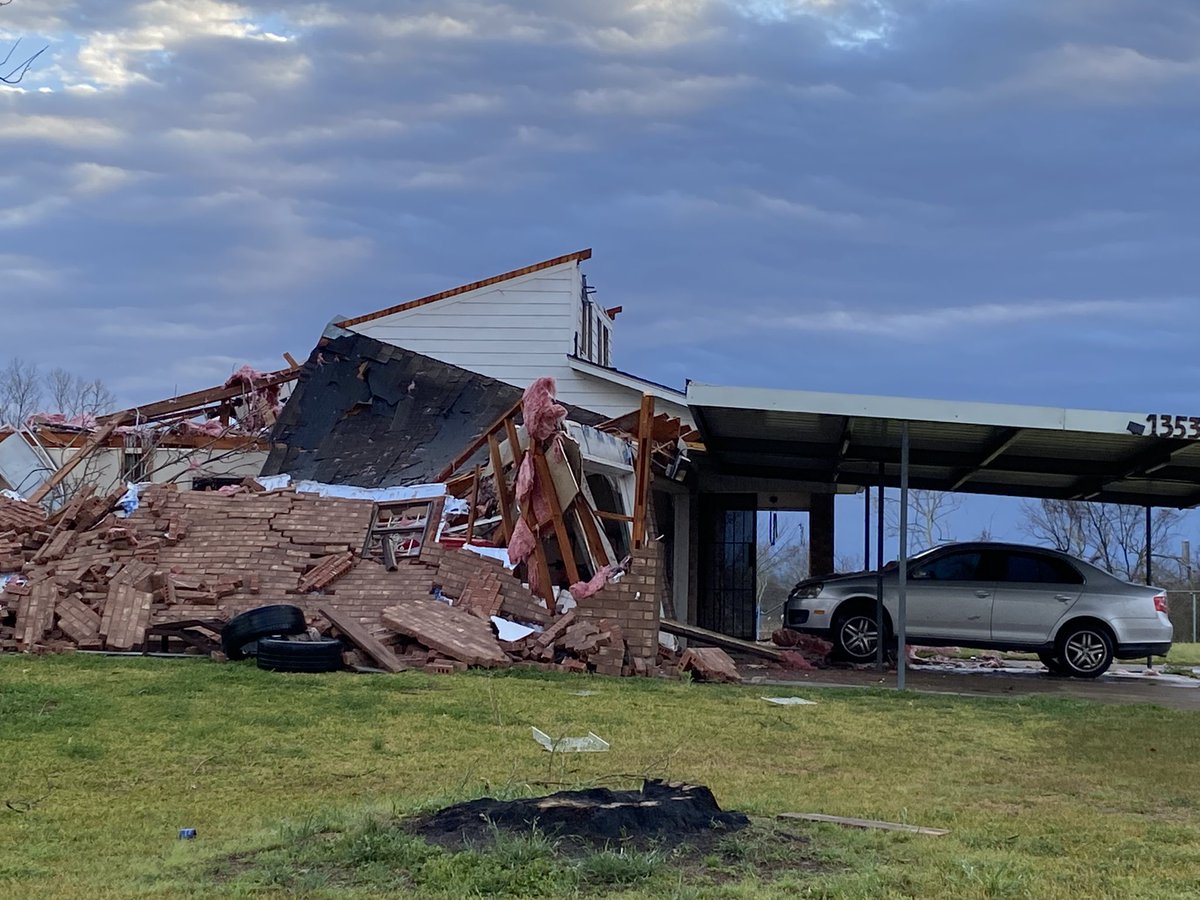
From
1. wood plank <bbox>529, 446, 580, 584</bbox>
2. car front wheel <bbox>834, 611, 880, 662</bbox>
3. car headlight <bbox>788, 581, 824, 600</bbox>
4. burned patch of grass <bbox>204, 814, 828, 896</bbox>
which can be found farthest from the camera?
car headlight <bbox>788, 581, 824, 600</bbox>

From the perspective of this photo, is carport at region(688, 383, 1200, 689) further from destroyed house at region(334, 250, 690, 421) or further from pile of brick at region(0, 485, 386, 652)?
pile of brick at region(0, 485, 386, 652)

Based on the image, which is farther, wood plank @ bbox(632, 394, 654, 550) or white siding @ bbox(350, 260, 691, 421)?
white siding @ bbox(350, 260, 691, 421)

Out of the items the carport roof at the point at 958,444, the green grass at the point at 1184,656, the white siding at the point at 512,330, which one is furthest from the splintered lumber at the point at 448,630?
the green grass at the point at 1184,656

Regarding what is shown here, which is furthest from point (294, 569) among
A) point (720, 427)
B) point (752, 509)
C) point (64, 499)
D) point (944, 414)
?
point (752, 509)

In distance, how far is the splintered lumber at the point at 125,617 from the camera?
13.8 meters

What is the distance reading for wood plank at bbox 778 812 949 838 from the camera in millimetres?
6180

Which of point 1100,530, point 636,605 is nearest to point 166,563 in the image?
point 636,605

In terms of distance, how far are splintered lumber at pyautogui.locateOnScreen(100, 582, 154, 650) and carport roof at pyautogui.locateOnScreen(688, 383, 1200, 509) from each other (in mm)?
6515

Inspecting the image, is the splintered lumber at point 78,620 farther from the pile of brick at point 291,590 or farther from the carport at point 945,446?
the carport at point 945,446

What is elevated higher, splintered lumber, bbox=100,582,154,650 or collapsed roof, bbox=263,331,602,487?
collapsed roof, bbox=263,331,602,487

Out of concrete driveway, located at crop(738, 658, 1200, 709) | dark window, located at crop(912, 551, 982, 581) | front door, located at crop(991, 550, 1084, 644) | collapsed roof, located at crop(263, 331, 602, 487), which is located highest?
collapsed roof, located at crop(263, 331, 602, 487)

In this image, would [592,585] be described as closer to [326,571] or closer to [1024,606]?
[326,571]

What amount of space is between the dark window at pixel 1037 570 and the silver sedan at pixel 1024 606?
1 cm

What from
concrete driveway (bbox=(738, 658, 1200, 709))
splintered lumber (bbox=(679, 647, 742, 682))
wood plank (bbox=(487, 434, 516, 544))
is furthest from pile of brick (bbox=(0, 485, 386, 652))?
concrete driveway (bbox=(738, 658, 1200, 709))
